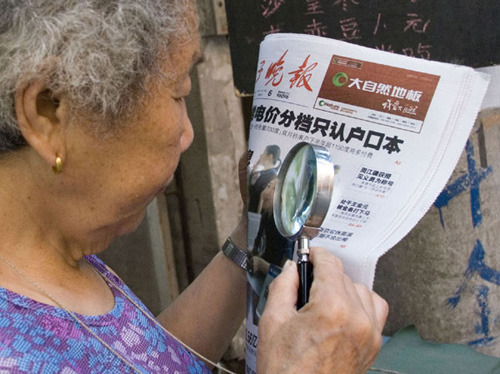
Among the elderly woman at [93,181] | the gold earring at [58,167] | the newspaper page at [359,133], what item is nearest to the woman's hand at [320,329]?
the elderly woman at [93,181]

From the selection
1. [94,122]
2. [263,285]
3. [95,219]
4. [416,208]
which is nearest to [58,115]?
[94,122]

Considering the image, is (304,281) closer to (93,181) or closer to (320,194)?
(320,194)

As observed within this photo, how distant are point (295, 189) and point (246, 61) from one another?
2.90 ft

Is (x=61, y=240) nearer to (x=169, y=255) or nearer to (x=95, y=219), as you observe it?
(x=95, y=219)

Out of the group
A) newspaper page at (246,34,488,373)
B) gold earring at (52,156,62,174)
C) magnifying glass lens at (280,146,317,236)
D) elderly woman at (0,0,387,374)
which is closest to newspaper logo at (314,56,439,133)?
newspaper page at (246,34,488,373)

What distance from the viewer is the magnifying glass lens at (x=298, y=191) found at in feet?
3.23

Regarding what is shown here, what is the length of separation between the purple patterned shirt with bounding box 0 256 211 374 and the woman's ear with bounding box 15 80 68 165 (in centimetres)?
20

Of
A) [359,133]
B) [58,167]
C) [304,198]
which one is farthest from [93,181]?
[359,133]

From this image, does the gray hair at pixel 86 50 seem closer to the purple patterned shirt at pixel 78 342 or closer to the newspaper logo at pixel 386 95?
the purple patterned shirt at pixel 78 342

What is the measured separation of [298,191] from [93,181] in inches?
12.5

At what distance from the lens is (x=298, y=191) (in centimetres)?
104

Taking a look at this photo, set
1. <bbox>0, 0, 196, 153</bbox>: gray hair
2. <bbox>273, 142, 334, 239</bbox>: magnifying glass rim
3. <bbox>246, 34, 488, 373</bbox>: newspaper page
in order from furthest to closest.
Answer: <bbox>246, 34, 488, 373</bbox>: newspaper page < <bbox>273, 142, 334, 239</bbox>: magnifying glass rim < <bbox>0, 0, 196, 153</bbox>: gray hair

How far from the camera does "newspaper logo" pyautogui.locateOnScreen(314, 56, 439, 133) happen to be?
47.1 inches

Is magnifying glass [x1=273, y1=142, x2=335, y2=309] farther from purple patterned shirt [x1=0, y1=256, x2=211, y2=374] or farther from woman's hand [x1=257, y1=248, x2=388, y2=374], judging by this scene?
purple patterned shirt [x1=0, y1=256, x2=211, y2=374]
